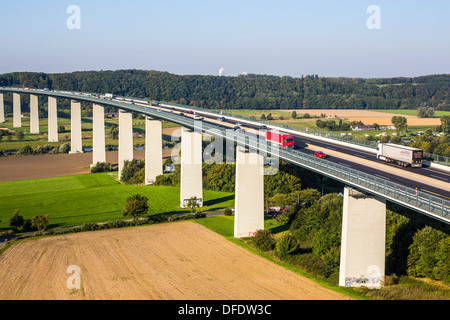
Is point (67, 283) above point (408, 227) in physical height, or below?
below

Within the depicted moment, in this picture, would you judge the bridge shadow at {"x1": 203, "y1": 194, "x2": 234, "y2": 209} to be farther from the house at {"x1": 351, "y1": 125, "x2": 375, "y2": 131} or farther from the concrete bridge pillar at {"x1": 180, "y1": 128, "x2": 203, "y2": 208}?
the house at {"x1": 351, "y1": 125, "x2": 375, "y2": 131}

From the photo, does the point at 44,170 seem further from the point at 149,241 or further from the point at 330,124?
the point at 330,124

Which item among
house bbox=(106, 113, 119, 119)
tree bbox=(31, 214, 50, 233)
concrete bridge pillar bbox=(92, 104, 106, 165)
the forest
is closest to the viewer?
tree bbox=(31, 214, 50, 233)

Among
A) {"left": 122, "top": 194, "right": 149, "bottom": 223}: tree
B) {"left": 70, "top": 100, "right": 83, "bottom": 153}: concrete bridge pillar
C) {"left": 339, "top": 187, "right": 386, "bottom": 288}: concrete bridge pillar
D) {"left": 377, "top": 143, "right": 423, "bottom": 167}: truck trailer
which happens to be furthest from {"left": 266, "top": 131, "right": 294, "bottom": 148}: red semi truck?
{"left": 70, "top": 100, "right": 83, "bottom": 153}: concrete bridge pillar

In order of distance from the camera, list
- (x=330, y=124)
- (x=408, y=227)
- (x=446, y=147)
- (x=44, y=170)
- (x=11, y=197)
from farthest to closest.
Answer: (x=330, y=124) → (x=44, y=170) → (x=446, y=147) → (x=11, y=197) → (x=408, y=227)

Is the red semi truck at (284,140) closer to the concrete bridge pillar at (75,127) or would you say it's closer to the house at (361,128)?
the concrete bridge pillar at (75,127)

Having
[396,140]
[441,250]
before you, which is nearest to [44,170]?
[396,140]

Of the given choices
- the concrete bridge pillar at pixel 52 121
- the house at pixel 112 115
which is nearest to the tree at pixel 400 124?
the concrete bridge pillar at pixel 52 121
